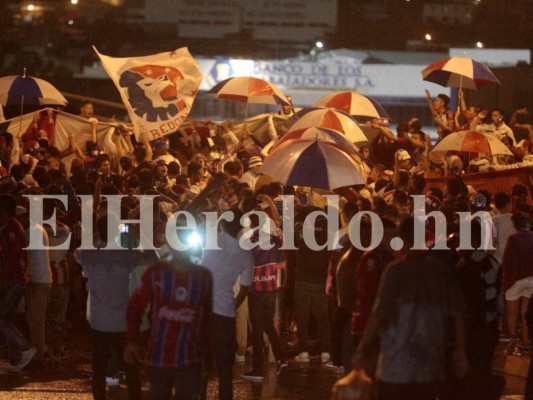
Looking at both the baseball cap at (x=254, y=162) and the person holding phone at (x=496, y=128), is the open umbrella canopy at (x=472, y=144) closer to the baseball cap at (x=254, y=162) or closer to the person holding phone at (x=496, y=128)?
the person holding phone at (x=496, y=128)

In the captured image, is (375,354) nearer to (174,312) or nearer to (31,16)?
(174,312)

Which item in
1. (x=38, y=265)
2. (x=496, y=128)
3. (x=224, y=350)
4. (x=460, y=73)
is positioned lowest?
(x=224, y=350)

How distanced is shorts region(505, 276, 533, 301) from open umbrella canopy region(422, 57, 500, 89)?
6176 mm

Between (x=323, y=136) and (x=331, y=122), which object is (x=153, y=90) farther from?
(x=323, y=136)

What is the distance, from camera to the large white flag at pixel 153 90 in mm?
16703

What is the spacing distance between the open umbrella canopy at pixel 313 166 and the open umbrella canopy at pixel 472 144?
3630 mm

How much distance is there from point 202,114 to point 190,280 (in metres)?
52.2

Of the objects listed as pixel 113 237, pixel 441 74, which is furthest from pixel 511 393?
pixel 441 74

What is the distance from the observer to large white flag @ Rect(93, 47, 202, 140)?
16703 millimetres

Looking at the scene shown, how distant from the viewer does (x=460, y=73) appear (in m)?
18.5

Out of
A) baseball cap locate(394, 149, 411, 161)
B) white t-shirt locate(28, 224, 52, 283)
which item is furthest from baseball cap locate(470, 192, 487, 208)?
white t-shirt locate(28, 224, 52, 283)

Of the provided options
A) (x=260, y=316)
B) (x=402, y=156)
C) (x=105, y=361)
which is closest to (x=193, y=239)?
(x=105, y=361)

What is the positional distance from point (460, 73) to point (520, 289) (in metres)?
6.31

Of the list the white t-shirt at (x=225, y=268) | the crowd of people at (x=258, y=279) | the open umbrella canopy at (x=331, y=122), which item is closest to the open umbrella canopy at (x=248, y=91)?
the crowd of people at (x=258, y=279)
